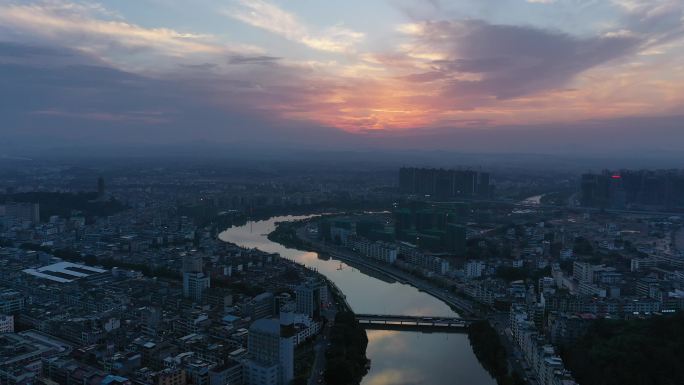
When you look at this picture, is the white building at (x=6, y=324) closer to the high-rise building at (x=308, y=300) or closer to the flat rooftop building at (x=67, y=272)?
the flat rooftop building at (x=67, y=272)

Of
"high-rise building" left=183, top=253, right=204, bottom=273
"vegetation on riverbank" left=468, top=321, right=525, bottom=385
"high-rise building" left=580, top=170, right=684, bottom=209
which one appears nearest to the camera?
"vegetation on riverbank" left=468, top=321, right=525, bottom=385

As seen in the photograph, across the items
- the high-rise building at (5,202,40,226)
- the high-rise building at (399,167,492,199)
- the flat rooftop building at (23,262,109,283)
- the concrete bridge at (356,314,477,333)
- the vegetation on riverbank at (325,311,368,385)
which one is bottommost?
the concrete bridge at (356,314,477,333)

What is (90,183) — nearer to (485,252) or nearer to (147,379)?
(485,252)

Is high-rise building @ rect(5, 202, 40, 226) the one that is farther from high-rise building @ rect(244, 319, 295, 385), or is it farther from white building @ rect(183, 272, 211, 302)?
high-rise building @ rect(244, 319, 295, 385)

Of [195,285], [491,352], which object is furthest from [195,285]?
[491,352]

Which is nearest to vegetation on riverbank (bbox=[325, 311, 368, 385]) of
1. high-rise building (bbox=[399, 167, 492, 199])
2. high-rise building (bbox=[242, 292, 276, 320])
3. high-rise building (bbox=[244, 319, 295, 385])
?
high-rise building (bbox=[244, 319, 295, 385])

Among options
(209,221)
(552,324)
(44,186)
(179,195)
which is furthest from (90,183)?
(552,324)
